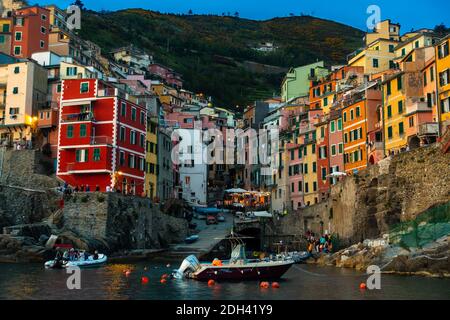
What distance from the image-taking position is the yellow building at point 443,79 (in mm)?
59344

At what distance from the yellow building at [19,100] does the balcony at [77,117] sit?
8.56 metres

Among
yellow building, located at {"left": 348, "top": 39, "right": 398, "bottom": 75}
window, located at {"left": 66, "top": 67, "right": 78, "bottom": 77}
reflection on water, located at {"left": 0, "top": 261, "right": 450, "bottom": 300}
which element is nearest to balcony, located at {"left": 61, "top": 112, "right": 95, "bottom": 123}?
window, located at {"left": 66, "top": 67, "right": 78, "bottom": 77}

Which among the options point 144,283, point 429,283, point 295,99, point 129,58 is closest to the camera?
point 429,283

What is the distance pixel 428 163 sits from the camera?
56.9 meters

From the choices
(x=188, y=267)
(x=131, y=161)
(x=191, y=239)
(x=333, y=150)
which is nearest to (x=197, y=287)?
(x=188, y=267)

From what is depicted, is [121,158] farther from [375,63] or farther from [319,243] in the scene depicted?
[375,63]

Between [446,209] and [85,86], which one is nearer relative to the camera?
[446,209]

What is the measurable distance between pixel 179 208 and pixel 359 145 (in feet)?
96.3

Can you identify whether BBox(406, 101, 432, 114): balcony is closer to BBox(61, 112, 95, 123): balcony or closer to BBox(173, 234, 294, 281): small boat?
BBox(173, 234, 294, 281): small boat

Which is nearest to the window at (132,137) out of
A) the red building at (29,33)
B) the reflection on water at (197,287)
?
the reflection on water at (197,287)

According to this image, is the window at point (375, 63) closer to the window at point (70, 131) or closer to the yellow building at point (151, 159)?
the yellow building at point (151, 159)
